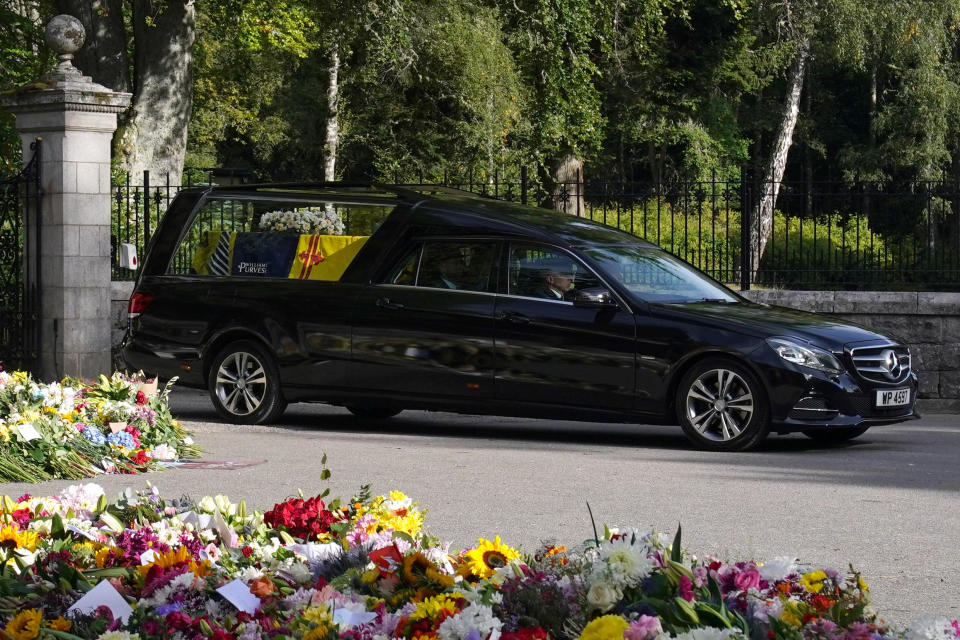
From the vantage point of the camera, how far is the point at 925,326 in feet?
46.9

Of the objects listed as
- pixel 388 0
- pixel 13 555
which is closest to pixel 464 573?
pixel 13 555

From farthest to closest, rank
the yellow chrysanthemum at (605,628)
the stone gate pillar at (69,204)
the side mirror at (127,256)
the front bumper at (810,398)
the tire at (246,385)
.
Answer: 1. the side mirror at (127,256)
2. the stone gate pillar at (69,204)
3. the tire at (246,385)
4. the front bumper at (810,398)
5. the yellow chrysanthemum at (605,628)

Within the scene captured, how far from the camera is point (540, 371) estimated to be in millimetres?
10688

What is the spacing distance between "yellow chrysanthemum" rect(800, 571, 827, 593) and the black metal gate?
37.9ft

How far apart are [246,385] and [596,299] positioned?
123 inches

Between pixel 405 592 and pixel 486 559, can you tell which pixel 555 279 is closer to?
pixel 486 559

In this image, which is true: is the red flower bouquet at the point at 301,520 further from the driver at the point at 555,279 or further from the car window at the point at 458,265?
the car window at the point at 458,265

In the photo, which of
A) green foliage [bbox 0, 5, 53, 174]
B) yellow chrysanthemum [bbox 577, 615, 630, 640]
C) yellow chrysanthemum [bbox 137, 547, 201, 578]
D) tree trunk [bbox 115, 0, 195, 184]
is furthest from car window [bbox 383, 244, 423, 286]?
green foliage [bbox 0, 5, 53, 174]

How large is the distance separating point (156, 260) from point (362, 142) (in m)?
29.5

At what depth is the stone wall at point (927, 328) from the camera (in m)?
14.2

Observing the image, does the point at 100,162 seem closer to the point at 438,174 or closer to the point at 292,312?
the point at 292,312

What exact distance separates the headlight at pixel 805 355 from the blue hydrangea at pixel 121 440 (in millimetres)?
4305

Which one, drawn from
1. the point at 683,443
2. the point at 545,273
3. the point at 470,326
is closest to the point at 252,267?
the point at 470,326

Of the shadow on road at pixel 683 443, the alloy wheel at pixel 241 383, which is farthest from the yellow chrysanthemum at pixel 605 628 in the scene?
the alloy wheel at pixel 241 383
